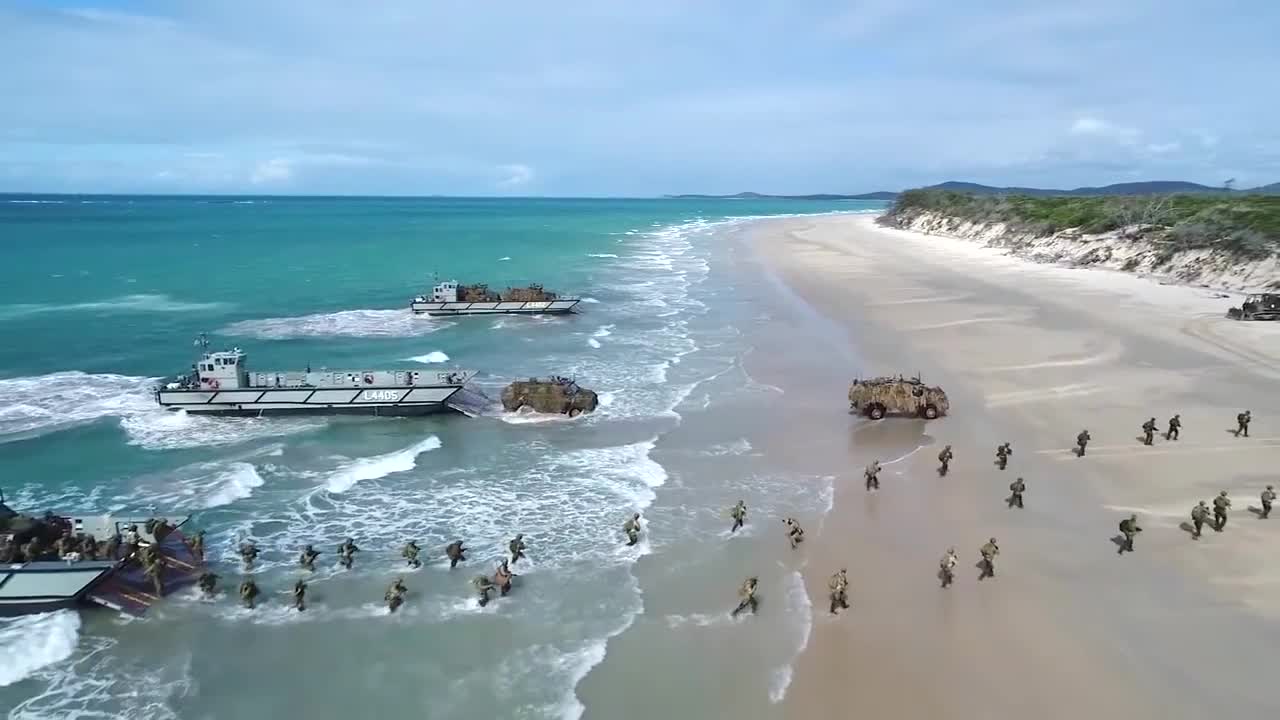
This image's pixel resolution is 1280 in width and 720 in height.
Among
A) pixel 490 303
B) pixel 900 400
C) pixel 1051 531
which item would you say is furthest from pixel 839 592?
pixel 490 303

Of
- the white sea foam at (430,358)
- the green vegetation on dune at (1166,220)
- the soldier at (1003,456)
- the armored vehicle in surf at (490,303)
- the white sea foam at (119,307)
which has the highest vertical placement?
the green vegetation on dune at (1166,220)

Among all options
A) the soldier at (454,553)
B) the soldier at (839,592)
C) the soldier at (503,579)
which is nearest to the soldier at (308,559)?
the soldier at (454,553)

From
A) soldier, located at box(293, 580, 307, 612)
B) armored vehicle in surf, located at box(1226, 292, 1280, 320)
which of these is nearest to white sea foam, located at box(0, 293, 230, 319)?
soldier, located at box(293, 580, 307, 612)

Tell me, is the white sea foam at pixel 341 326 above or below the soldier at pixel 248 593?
above

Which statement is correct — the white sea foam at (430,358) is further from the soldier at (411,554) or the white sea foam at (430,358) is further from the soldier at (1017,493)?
the soldier at (1017,493)

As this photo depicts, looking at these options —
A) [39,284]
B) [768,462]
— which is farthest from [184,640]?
[39,284]

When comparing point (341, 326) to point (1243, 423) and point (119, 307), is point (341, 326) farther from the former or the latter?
point (1243, 423)
